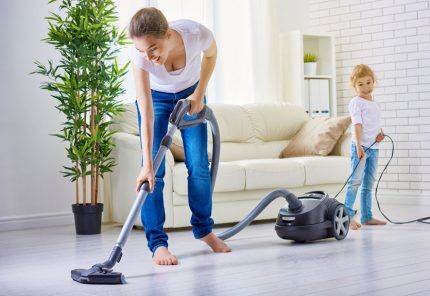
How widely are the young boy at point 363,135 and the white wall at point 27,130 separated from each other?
6.92 feet

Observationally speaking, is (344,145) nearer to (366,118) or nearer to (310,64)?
(366,118)

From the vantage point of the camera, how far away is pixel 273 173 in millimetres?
5035

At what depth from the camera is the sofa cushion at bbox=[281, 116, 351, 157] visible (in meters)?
5.48

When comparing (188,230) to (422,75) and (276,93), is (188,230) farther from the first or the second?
(422,75)

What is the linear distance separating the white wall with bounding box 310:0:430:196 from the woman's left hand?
134 inches

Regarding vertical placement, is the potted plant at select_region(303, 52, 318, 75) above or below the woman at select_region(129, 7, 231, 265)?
above

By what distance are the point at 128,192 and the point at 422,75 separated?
8.99 feet

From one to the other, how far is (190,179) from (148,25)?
3.03ft

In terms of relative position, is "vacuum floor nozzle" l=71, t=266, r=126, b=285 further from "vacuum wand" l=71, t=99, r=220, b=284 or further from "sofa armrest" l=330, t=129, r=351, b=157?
"sofa armrest" l=330, t=129, r=351, b=157

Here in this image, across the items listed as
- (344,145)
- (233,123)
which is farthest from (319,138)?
(233,123)

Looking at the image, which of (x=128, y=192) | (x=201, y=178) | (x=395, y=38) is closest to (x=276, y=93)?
(x=395, y=38)

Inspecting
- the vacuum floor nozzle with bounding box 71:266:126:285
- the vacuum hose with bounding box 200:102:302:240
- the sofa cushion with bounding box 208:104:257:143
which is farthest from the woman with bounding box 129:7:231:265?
the sofa cushion with bounding box 208:104:257:143

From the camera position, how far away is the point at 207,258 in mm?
3512

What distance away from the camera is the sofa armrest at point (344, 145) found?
217 inches
